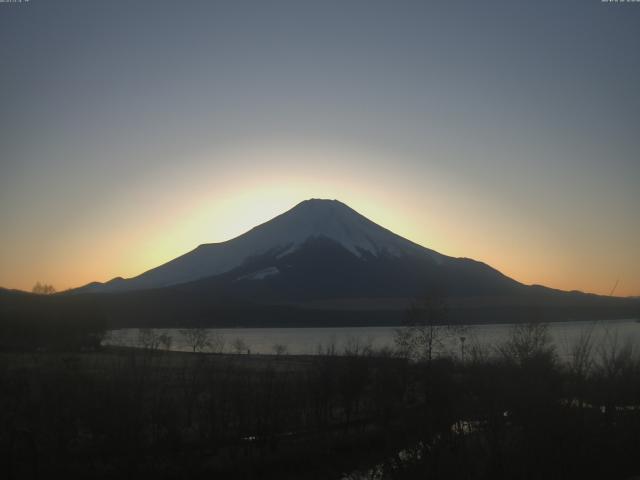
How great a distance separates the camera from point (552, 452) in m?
13.1

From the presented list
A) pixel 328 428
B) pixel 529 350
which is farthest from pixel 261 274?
pixel 529 350

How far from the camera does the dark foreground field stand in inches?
517

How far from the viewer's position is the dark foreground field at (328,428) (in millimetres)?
13125

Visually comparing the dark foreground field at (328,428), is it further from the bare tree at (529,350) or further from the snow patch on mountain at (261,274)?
the snow patch on mountain at (261,274)

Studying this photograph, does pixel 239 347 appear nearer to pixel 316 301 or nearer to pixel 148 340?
pixel 148 340

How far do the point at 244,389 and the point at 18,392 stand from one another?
7.26 meters

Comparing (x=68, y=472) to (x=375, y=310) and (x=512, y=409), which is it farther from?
(x=375, y=310)

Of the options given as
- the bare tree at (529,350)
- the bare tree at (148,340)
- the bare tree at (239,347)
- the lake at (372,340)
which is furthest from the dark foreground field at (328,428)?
the bare tree at (239,347)

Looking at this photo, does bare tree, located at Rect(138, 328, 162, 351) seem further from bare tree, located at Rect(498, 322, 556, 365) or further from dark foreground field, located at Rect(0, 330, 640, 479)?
bare tree, located at Rect(498, 322, 556, 365)

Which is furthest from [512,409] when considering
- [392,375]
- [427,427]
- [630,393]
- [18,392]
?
[18,392]

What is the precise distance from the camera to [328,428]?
22891 mm

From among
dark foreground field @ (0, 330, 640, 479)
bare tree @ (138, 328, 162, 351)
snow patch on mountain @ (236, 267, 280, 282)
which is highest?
snow patch on mountain @ (236, 267, 280, 282)

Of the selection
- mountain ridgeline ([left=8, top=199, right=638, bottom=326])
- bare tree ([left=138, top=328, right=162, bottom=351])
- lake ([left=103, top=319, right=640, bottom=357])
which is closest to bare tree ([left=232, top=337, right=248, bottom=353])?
lake ([left=103, top=319, right=640, bottom=357])

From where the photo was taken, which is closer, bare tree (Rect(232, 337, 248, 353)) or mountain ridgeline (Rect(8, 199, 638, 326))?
bare tree (Rect(232, 337, 248, 353))
